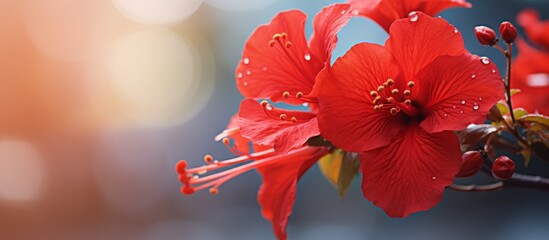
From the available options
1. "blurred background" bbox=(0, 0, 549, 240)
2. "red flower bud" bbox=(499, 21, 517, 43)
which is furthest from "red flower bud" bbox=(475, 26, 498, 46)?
"blurred background" bbox=(0, 0, 549, 240)

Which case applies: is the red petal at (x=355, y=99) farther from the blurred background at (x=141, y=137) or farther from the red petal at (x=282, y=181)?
the blurred background at (x=141, y=137)

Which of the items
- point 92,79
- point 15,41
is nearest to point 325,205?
point 92,79

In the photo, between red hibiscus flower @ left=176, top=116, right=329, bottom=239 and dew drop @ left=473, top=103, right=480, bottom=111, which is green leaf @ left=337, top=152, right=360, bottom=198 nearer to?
red hibiscus flower @ left=176, top=116, right=329, bottom=239

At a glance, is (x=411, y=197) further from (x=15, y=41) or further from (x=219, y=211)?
(x=15, y=41)

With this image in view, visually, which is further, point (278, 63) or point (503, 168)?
point (278, 63)

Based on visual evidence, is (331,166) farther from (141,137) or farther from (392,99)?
(141,137)

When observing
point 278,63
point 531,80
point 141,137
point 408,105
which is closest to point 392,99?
point 408,105
